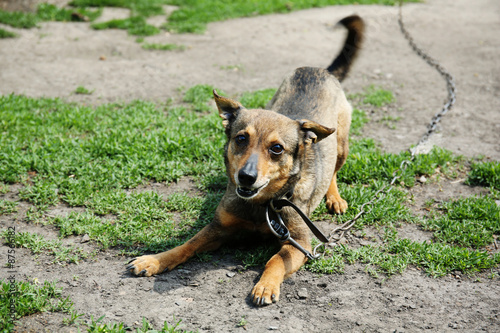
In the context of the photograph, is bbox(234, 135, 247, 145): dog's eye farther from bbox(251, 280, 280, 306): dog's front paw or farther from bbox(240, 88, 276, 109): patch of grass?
bbox(240, 88, 276, 109): patch of grass

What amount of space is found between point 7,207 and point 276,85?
484cm

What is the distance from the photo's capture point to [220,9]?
439 inches

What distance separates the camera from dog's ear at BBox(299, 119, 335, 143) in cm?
380

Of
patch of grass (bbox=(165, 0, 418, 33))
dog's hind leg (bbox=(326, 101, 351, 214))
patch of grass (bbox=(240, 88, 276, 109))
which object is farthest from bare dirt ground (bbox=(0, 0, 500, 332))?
dog's hind leg (bbox=(326, 101, 351, 214))

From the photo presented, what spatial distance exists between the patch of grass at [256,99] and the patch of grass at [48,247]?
11.9ft

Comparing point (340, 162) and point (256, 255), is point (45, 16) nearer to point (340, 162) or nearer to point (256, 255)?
point (340, 162)

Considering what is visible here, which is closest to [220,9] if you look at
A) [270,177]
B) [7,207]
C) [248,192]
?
[7,207]

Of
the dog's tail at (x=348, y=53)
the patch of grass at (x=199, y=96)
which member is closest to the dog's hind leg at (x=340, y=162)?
the dog's tail at (x=348, y=53)

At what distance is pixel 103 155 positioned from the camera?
5461 mm

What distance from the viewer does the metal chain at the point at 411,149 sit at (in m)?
4.34

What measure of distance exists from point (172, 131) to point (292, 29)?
5.80m

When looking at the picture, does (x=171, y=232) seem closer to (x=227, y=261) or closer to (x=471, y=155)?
(x=227, y=261)

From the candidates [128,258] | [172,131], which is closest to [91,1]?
[172,131]

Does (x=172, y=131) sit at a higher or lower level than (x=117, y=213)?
higher
